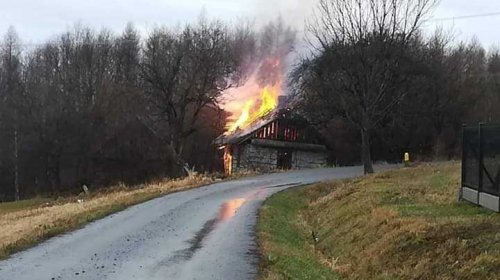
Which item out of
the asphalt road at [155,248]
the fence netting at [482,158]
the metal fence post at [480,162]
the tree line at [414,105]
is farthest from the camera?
the tree line at [414,105]

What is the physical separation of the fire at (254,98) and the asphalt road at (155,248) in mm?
36804

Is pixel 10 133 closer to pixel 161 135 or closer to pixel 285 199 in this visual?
pixel 161 135

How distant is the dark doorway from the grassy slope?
35.3m

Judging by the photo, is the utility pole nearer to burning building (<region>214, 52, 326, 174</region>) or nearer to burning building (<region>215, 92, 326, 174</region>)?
burning building (<region>214, 52, 326, 174</region>)

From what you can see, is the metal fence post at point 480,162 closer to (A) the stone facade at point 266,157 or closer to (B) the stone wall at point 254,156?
(A) the stone facade at point 266,157

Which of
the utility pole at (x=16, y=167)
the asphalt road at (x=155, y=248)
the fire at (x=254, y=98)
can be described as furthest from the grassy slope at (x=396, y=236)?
the utility pole at (x=16, y=167)

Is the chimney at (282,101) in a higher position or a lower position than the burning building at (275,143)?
higher

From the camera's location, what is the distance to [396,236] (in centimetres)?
1126

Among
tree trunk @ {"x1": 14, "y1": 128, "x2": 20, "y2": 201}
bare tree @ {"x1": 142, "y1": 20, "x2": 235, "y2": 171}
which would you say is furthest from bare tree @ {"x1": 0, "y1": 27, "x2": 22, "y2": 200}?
bare tree @ {"x1": 142, "y1": 20, "x2": 235, "y2": 171}

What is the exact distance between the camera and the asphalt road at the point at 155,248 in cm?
1012

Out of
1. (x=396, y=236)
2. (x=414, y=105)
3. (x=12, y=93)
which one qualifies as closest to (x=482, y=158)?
(x=396, y=236)

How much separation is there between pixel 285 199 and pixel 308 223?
5.19 m

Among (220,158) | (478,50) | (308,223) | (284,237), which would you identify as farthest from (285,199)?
(478,50)

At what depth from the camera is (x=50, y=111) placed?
61250 mm
